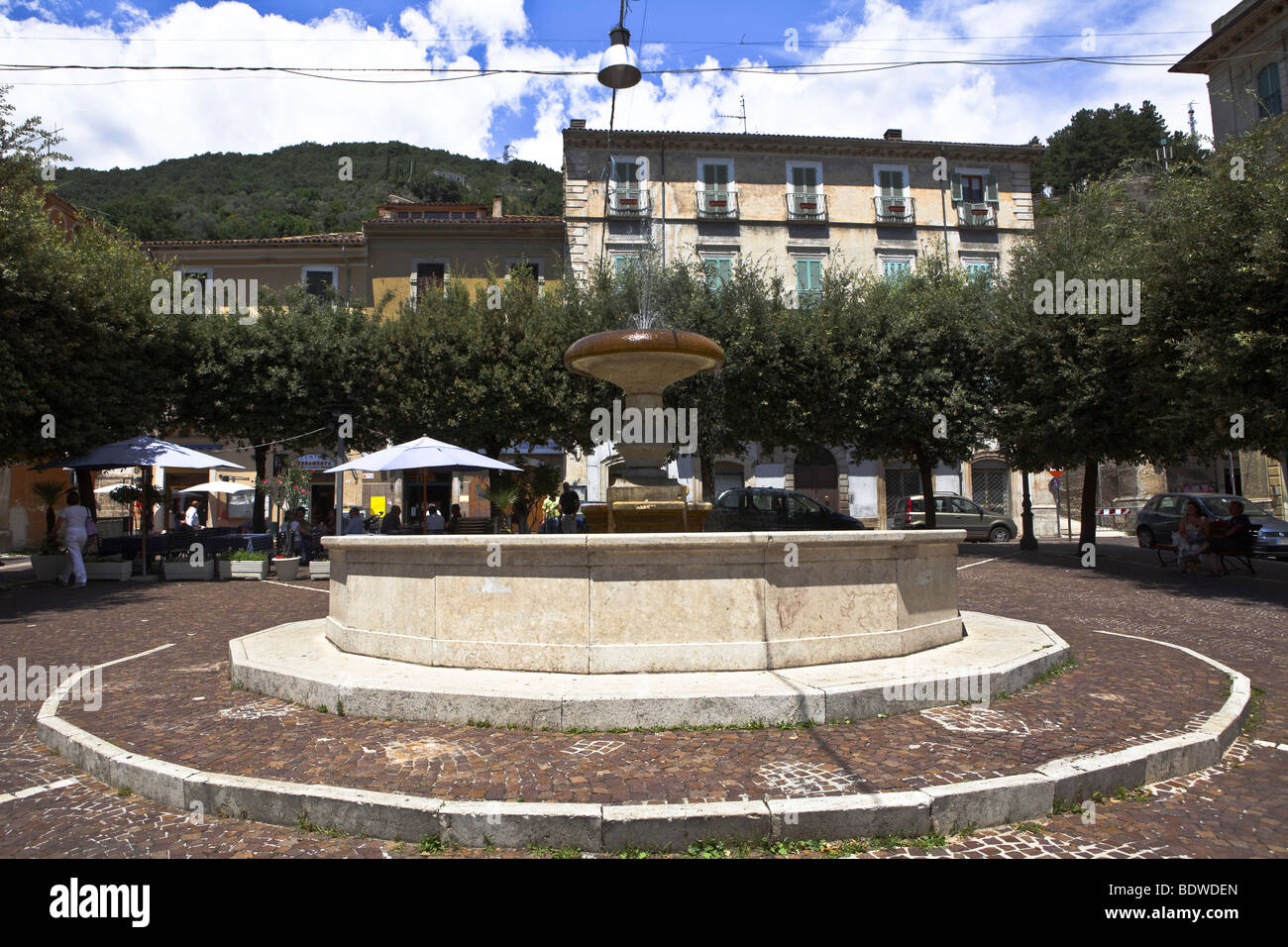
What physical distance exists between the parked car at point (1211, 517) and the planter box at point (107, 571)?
23882 mm

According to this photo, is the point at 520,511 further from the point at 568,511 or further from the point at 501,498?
the point at 568,511

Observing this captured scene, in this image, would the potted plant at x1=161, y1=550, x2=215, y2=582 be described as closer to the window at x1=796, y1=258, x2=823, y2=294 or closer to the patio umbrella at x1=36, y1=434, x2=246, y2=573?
the patio umbrella at x1=36, y1=434, x2=246, y2=573

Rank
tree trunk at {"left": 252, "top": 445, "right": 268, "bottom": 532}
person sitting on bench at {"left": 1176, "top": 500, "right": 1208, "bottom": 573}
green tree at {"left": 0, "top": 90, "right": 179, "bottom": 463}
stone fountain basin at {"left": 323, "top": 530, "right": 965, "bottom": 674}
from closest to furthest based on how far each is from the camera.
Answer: stone fountain basin at {"left": 323, "top": 530, "right": 965, "bottom": 674} → green tree at {"left": 0, "top": 90, "right": 179, "bottom": 463} → person sitting on bench at {"left": 1176, "top": 500, "right": 1208, "bottom": 573} → tree trunk at {"left": 252, "top": 445, "right": 268, "bottom": 532}

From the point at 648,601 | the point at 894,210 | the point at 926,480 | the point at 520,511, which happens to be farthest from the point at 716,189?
the point at 648,601

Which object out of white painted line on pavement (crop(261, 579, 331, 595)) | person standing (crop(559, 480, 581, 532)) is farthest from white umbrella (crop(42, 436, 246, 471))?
person standing (crop(559, 480, 581, 532))

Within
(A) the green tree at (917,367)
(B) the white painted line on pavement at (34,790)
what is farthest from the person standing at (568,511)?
(B) the white painted line on pavement at (34,790)

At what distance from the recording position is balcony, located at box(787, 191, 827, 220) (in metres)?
31.8

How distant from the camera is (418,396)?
70.9 ft

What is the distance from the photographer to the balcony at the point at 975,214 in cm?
3281

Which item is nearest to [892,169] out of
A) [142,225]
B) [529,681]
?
[529,681]

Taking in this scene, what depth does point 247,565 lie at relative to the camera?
17.2 metres

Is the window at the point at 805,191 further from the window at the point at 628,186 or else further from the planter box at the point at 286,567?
the planter box at the point at 286,567

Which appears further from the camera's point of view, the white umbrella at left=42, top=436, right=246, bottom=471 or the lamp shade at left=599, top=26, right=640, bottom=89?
the white umbrella at left=42, top=436, right=246, bottom=471
